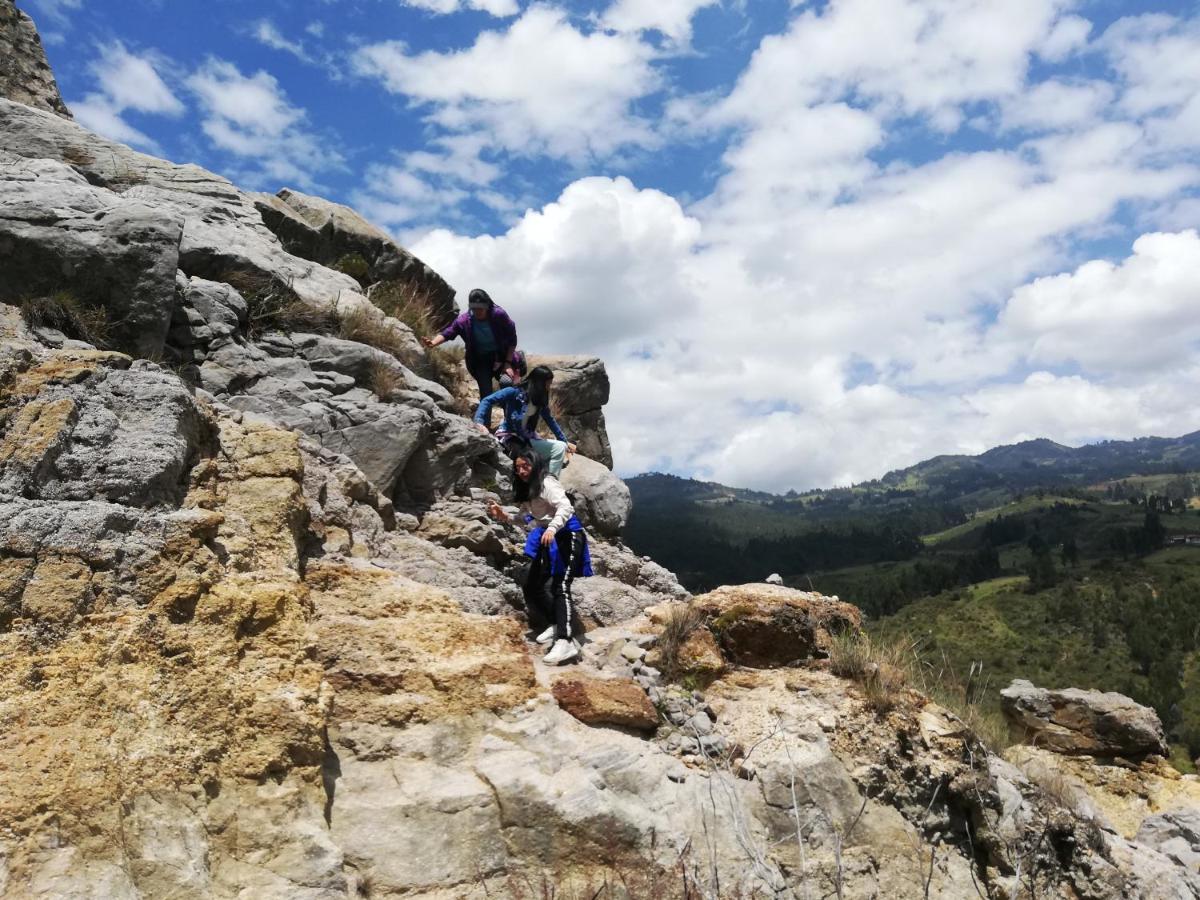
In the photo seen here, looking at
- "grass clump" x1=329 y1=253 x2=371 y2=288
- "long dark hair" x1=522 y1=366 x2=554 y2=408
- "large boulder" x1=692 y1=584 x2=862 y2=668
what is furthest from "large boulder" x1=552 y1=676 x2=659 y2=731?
"grass clump" x1=329 y1=253 x2=371 y2=288

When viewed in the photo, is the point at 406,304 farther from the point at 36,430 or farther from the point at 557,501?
the point at 36,430

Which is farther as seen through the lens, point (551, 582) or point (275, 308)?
point (275, 308)

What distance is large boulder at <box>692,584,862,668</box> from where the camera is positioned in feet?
25.6

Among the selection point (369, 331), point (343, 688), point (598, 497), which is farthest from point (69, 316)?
point (598, 497)

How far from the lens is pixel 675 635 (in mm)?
7539

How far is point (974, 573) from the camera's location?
541ft

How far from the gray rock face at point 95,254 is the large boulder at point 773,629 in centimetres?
678

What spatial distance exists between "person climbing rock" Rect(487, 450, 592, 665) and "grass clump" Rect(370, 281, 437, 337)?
6988 mm

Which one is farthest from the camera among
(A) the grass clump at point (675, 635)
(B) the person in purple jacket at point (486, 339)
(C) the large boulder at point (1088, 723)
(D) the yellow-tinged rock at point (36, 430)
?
(C) the large boulder at point (1088, 723)

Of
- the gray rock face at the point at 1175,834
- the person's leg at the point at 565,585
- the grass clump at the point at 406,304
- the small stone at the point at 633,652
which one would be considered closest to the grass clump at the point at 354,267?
the grass clump at the point at 406,304

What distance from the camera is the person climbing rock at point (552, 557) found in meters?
7.42

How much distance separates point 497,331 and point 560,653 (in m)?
6.86

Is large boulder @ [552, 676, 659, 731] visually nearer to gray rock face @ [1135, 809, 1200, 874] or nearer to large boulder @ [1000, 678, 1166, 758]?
gray rock face @ [1135, 809, 1200, 874]

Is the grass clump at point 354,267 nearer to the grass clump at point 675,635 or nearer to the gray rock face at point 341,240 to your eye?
the gray rock face at point 341,240
